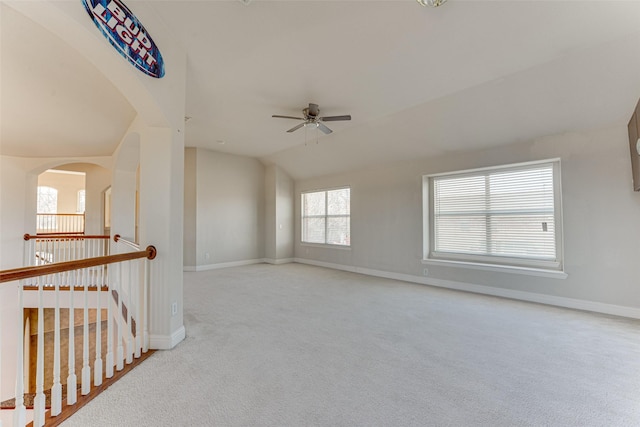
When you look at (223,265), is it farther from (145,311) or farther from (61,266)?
(61,266)

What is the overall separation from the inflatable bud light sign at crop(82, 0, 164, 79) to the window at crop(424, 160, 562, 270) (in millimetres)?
4575

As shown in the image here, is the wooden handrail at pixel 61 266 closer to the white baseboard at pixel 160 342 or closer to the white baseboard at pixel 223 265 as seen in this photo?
the white baseboard at pixel 160 342

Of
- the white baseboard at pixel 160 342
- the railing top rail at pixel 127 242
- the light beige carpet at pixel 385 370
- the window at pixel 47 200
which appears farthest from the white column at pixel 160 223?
the window at pixel 47 200

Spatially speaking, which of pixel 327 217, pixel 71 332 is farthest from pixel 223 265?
pixel 71 332

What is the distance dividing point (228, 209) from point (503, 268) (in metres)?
5.87

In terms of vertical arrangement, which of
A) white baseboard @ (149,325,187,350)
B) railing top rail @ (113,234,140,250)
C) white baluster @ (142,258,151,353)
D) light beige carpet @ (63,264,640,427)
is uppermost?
railing top rail @ (113,234,140,250)

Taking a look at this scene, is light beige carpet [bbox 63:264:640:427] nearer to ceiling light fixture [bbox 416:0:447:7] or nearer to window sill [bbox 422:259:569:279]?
window sill [bbox 422:259:569:279]

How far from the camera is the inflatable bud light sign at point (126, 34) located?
181cm

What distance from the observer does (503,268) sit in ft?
13.9

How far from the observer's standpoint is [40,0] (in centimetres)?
150

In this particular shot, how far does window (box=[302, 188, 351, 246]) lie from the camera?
6.71 meters

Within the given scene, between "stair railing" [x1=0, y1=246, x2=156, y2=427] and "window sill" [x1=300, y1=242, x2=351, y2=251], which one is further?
"window sill" [x1=300, y1=242, x2=351, y2=251]

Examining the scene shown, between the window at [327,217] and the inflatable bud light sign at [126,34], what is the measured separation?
15.8ft

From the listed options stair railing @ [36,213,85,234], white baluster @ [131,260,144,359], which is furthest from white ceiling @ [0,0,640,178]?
stair railing @ [36,213,85,234]
